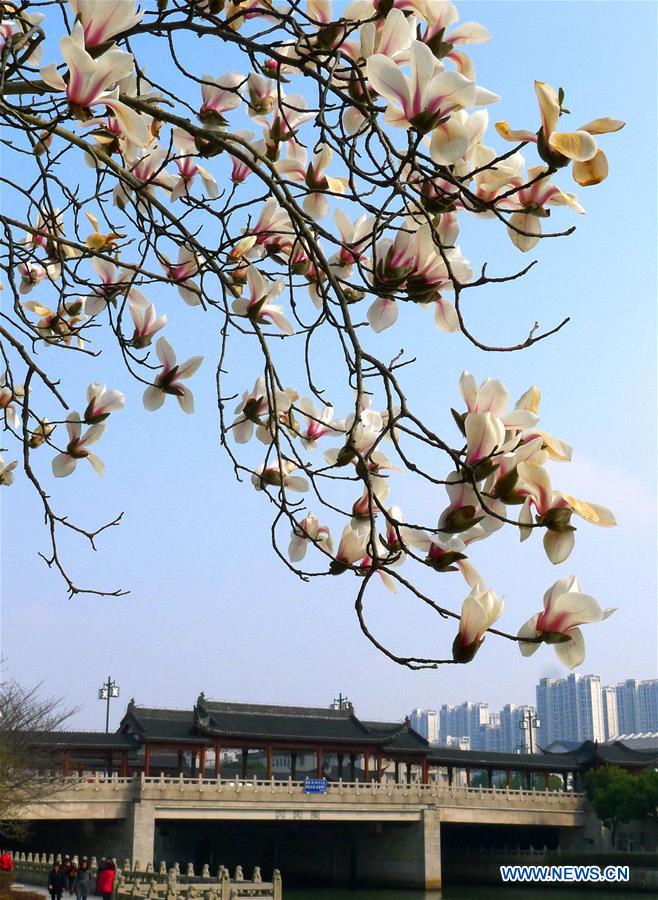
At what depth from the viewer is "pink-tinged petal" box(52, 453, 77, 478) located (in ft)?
7.62

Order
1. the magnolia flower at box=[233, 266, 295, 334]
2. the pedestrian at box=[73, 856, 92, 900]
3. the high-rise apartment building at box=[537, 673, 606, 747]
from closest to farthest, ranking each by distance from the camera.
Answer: the magnolia flower at box=[233, 266, 295, 334] < the pedestrian at box=[73, 856, 92, 900] < the high-rise apartment building at box=[537, 673, 606, 747]

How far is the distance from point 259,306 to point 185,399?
26 centimetres

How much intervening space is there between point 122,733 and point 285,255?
24.7m

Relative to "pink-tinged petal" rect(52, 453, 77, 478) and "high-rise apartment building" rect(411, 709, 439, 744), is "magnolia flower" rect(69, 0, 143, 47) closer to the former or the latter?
"pink-tinged petal" rect(52, 453, 77, 478)

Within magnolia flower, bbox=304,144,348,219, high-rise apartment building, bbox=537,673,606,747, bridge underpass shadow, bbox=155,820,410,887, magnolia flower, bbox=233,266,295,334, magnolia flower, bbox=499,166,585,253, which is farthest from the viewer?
high-rise apartment building, bbox=537,673,606,747

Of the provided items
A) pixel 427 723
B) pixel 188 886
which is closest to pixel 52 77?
pixel 188 886

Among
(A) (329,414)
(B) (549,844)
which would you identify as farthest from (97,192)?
(B) (549,844)

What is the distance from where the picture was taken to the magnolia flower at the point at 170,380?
7.08ft

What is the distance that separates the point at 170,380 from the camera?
2.16 m

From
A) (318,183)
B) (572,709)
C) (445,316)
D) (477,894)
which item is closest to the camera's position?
(445,316)

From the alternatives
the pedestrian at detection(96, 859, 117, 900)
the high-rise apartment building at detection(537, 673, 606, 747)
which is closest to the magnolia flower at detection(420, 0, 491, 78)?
the pedestrian at detection(96, 859, 117, 900)

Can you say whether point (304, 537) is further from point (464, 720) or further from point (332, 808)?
point (464, 720)

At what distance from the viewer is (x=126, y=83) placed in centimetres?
195

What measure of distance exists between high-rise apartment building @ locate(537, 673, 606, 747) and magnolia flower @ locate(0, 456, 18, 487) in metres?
91.2
